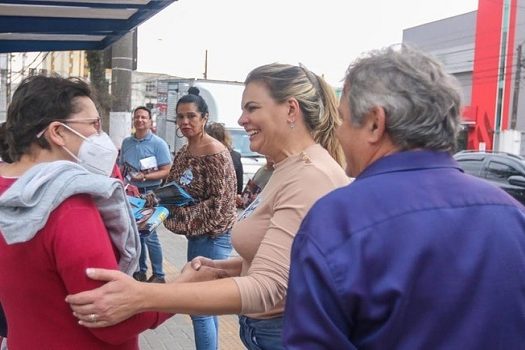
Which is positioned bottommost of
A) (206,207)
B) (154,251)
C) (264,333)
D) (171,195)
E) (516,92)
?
(154,251)

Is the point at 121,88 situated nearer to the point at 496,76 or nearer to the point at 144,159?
the point at 144,159

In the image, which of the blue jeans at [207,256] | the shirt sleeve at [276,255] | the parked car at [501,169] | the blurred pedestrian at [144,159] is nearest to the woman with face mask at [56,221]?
the shirt sleeve at [276,255]

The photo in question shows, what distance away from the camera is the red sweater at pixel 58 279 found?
1604 mm

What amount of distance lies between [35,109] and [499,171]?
1155 centimetres

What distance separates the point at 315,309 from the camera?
1.24 metres

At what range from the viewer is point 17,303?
1.77 meters

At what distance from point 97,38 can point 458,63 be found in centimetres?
3885

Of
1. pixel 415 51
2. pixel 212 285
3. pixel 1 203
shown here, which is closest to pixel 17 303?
pixel 1 203

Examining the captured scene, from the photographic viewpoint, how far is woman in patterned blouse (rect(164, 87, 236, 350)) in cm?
407

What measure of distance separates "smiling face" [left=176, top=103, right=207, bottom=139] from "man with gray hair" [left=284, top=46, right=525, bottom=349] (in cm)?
318

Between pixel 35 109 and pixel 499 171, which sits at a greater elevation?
pixel 35 109

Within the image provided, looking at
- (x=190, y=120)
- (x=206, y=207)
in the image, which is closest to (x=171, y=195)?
(x=206, y=207)

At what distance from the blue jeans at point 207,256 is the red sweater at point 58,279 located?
2.13 metres

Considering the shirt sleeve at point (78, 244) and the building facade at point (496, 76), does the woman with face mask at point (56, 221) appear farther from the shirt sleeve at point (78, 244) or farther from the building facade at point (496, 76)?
the building facade at point (496, 76)
